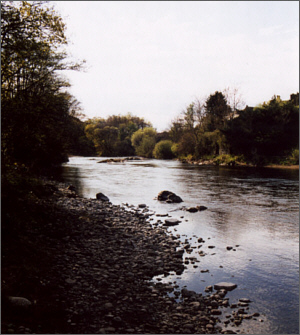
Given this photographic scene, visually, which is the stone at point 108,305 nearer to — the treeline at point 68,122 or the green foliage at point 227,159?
the treeline at point 68,122

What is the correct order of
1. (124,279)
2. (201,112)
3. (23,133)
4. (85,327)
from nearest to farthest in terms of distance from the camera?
(85,327) → (124,279) → (23,133) → (201,112)

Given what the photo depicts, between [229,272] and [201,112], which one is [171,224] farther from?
[201,112]

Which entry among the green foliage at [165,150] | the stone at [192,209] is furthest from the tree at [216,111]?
the stone at [192,209]

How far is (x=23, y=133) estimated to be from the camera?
10367mm

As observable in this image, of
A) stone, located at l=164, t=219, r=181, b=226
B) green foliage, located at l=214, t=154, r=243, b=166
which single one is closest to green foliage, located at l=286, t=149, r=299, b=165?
green foliage, located at l=214, t=154, r=243, b=166

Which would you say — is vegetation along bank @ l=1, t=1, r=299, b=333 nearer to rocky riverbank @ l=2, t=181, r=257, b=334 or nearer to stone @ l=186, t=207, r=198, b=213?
rocky riverbank @ l=2, t=181, r=257, b=334

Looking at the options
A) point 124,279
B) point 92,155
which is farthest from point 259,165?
point 92,155

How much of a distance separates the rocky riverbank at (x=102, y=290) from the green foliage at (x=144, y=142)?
270 ft

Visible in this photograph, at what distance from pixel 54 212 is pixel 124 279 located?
6.50 metres

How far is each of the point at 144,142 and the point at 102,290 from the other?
Answer: 88.8 m

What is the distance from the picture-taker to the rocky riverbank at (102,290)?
19.8 feet

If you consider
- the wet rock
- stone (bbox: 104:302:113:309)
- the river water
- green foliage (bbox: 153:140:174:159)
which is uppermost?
green foliage (bbox: 153:140:174:159)

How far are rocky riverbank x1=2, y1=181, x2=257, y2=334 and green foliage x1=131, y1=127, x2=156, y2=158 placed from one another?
8216 cm

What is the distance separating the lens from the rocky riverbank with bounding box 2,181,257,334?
605 cm
